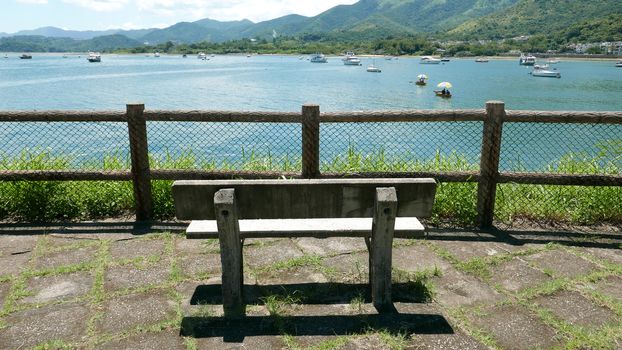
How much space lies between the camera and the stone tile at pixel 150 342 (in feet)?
10.4

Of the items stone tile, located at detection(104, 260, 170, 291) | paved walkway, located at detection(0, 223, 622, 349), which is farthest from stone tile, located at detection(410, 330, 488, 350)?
stone tile, located at detection(104, 260, 170, 291)

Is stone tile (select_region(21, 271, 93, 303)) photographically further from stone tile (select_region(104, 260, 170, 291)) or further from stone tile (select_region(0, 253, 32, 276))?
stone tile (select_region(0, 253, 32, 276))

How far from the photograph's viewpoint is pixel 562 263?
4539mm

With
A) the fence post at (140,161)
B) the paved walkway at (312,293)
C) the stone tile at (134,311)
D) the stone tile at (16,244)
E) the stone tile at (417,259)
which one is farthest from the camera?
the fence post at (140,161)

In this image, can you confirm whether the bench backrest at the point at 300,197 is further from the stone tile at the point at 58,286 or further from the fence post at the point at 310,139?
the fence post at the point at 310,139

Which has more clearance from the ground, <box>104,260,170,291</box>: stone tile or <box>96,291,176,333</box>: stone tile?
<box>96,291,176,333</box>: stone tile

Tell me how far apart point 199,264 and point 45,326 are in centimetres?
137

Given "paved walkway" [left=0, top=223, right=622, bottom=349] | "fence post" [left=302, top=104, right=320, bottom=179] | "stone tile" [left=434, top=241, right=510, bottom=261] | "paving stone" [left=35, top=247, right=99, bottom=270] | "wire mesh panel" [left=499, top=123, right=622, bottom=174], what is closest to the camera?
"paved walkway" [left=0, top=223, right=622, bottom=349]

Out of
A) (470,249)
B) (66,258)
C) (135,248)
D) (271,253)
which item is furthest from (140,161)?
(470,249)

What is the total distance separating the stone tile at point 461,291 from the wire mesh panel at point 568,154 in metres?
2.48

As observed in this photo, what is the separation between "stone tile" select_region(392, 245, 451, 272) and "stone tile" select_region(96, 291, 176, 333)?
6.64ft

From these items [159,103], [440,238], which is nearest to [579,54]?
[159,103]

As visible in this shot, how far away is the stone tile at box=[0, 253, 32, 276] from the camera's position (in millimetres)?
4417

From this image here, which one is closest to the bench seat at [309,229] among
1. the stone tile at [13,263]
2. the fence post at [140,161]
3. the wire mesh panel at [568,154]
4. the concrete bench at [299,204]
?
the concrete bench at [299,204]
